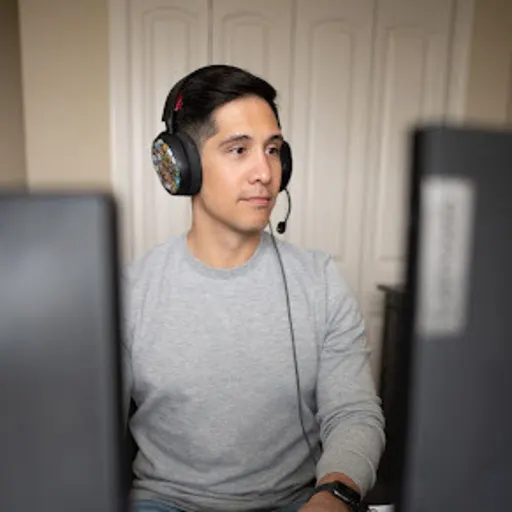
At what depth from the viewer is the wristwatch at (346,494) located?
740 mm

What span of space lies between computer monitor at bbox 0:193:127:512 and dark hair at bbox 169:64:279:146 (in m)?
0.86

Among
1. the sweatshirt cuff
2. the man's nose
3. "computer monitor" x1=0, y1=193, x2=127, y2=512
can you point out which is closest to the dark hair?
the man's nose

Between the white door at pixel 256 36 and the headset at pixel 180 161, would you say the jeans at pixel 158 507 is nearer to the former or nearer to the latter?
the headset at pixel 180 161

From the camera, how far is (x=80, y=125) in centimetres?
236

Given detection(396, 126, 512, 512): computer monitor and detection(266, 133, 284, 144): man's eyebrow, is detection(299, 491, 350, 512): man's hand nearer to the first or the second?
detection(396, 126, 512, 512): computer monitor

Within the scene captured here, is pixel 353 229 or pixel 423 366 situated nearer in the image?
pixel 423 366

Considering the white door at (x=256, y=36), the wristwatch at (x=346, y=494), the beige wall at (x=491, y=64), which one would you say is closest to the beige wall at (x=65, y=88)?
the white door at (x=256, y=36)

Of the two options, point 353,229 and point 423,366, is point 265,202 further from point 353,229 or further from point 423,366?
point 353,229

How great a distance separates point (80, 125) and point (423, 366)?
2.34 meters

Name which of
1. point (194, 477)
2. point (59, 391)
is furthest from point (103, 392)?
point (194, 477)

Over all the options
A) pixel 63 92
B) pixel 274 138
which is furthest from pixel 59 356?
pixel 63 92

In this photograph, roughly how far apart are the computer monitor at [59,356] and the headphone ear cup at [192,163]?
803mm

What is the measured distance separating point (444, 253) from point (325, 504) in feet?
1.89

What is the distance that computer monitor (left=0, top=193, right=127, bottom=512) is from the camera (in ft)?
0.84
